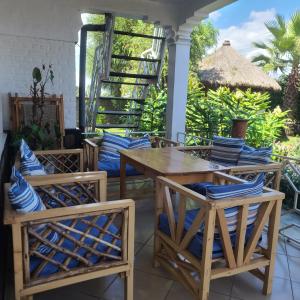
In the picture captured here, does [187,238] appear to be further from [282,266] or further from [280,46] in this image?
[280,46]

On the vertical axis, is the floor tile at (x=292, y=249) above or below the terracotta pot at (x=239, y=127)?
below

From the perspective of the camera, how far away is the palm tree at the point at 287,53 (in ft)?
34.5

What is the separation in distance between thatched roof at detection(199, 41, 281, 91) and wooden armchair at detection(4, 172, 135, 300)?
798cm

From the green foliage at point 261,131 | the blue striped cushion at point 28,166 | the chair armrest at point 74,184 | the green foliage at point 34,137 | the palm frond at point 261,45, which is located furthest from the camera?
the palm frond at point 261,45

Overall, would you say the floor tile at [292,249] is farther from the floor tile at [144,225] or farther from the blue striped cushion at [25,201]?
the blue striped cushion at [25,201]

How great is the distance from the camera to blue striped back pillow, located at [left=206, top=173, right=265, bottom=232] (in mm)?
1751

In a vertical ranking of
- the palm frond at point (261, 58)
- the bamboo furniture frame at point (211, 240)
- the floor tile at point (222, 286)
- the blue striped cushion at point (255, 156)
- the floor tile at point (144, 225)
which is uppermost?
the palm frond at point (261, 58)

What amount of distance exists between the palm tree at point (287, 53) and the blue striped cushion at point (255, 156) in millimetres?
8769

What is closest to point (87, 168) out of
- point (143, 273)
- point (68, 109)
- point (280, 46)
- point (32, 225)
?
point (68, 109)

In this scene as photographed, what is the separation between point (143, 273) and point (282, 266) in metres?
1.04

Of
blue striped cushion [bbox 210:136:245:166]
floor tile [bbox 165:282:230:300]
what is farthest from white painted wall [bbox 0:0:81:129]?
floor tile [bbox 165:282:230:300]

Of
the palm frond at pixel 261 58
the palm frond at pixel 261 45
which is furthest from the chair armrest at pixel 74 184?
the palm frond at pixel 261 58

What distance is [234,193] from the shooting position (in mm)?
1784

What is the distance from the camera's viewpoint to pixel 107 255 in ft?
5.65
